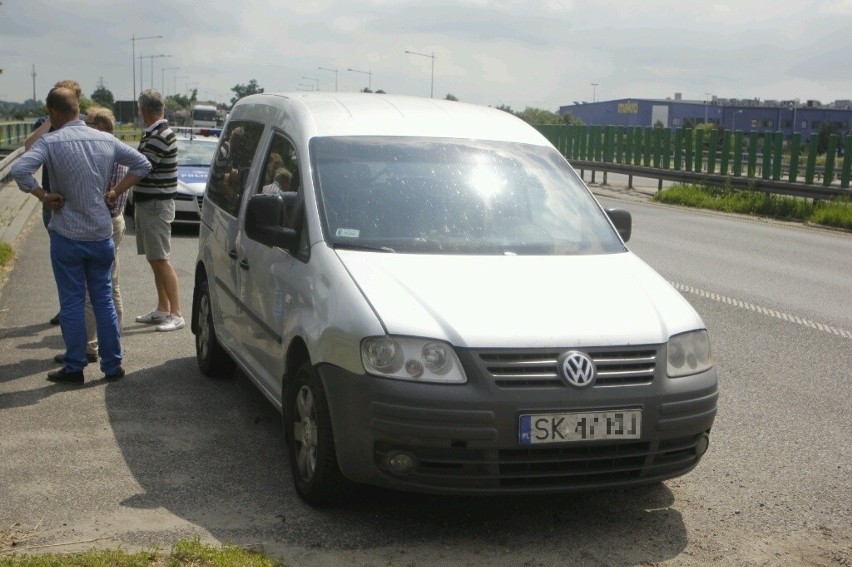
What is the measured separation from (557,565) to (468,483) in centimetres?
47

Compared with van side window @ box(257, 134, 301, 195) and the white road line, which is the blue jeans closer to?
van side window @ box(257, 134, 301, 195)

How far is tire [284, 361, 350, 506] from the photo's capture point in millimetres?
5023

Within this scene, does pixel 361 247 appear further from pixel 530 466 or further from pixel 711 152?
pixel 711 152

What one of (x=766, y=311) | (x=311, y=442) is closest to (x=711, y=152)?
(x=766, y=311)

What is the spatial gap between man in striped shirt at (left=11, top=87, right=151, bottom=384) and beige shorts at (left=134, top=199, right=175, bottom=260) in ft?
6.40

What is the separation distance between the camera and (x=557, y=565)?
464cm

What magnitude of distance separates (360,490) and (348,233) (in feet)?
3.94

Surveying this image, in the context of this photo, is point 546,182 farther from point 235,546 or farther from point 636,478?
point 235,546

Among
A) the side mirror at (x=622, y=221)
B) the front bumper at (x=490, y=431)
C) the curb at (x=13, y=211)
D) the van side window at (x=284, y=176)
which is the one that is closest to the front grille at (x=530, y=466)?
the front bumper at (x=490, y=431)

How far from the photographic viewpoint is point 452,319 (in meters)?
4.85

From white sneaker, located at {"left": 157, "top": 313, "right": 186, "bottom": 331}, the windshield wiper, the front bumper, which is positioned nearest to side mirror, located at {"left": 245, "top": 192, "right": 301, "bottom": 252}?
the windshield wiper

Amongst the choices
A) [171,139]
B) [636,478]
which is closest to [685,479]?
[636,478]

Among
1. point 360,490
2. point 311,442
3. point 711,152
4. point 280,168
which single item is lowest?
point 360,490

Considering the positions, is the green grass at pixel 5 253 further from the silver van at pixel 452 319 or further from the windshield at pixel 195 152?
the silver van at pixel 452 319
